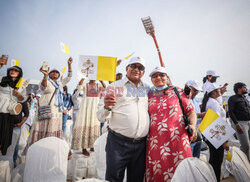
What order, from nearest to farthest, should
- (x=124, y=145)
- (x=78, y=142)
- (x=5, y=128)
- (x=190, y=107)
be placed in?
1. (x=124, y=145)
2. (x=190, y=107)
3. (x=5, y=128)
4. (x=78, y=142)

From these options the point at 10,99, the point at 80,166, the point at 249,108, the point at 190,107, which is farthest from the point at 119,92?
the point at 249,108

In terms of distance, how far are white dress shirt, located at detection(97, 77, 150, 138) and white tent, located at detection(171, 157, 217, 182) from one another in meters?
0.60

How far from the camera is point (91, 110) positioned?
404 centimetres

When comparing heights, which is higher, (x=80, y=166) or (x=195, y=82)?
(x=195, y=82)

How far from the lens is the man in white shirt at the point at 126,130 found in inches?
65.1

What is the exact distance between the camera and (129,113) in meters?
1.73

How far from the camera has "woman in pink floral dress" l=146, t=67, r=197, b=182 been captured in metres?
1.59

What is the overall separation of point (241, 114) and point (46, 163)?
5.04m

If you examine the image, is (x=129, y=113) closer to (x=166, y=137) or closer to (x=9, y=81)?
(x=166, y=137)

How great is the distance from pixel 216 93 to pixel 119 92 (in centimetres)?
279

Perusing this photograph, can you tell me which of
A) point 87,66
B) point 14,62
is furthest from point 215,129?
point 14,62

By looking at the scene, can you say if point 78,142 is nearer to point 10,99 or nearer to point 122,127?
point 10,99

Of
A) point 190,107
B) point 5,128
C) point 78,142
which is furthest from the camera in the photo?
point 78,142

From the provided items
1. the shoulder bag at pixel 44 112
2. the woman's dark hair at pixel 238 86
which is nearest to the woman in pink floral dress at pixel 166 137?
the shoulder bag at pixel 44 112
